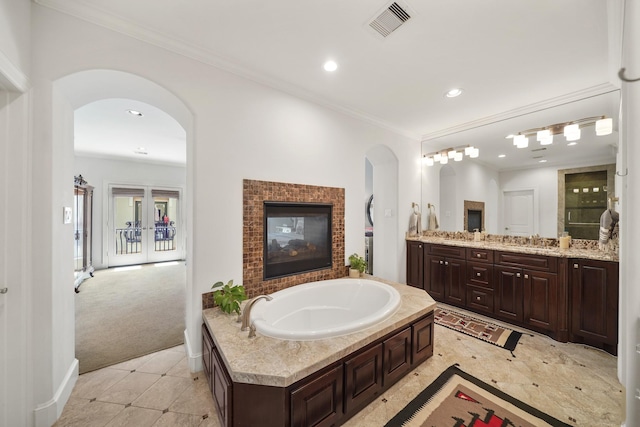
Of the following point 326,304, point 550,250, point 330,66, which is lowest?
point 326,304

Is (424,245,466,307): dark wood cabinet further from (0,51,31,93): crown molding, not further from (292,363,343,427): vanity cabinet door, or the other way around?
(0,51,31,93): crown molding

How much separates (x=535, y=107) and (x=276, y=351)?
3836 millimetres

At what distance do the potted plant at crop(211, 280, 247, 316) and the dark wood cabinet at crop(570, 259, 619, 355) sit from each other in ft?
10.8

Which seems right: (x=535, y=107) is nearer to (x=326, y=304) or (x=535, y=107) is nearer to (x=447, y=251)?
(x=447, y=251)

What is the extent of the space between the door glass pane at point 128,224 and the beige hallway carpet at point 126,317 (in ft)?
3.60

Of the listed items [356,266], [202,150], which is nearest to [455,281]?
[356,266]

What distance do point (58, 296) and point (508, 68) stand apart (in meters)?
4.09

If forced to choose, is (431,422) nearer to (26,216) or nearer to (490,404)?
(490,404)

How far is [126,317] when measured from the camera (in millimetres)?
3070

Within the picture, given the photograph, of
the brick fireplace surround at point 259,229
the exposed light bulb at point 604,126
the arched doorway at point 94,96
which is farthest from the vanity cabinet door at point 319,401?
the exposed light bulb at point 604,126

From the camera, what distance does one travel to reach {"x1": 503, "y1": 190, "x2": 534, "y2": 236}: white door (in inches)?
125

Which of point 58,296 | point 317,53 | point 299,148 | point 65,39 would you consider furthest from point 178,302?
point 317,53

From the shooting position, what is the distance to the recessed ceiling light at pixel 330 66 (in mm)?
2207

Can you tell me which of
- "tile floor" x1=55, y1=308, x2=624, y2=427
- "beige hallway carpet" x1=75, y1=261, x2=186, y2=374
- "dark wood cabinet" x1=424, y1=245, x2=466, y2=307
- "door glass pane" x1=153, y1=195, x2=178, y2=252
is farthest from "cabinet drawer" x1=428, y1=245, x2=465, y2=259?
"door glass pane" x1=153, y1=195, x2=178, y2=252
